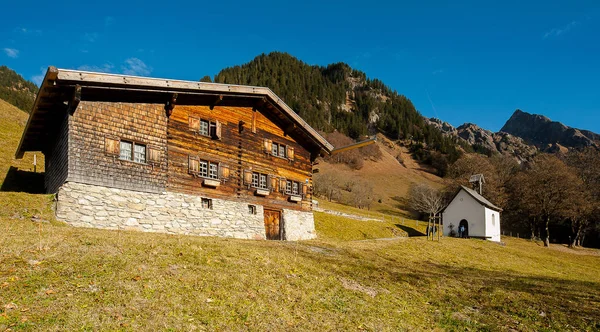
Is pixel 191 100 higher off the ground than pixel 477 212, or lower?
higher

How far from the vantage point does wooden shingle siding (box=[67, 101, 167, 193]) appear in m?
19.7

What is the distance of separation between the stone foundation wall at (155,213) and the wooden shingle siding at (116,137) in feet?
1.72

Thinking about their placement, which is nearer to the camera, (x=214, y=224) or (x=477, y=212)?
(x=214, y=224)

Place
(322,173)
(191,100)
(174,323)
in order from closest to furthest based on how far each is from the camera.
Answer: (174,323), (191,100), (322,173)

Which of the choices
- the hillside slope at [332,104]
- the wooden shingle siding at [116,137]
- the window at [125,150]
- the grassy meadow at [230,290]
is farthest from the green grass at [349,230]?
the hillside slope at [332,104]

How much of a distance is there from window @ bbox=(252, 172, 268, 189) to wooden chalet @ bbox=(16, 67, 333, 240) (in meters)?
0.07

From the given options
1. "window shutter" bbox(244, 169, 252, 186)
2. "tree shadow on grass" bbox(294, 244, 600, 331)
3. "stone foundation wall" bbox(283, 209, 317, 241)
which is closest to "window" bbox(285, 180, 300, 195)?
"stone foundation wall" bbox(283, 209, 317, 241)

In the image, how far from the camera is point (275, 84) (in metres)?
160

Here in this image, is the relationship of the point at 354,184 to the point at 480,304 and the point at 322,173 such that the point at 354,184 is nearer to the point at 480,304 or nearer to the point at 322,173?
the point at 322,173

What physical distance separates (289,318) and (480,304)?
7.88 metres

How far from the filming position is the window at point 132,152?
21.3 meters

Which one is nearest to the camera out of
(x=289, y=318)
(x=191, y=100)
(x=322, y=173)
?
(x=289, y=318)

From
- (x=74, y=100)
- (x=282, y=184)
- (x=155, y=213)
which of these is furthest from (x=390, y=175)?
(x=74, y=100)

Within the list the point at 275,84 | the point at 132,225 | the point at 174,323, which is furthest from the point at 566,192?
the point at 275,84
